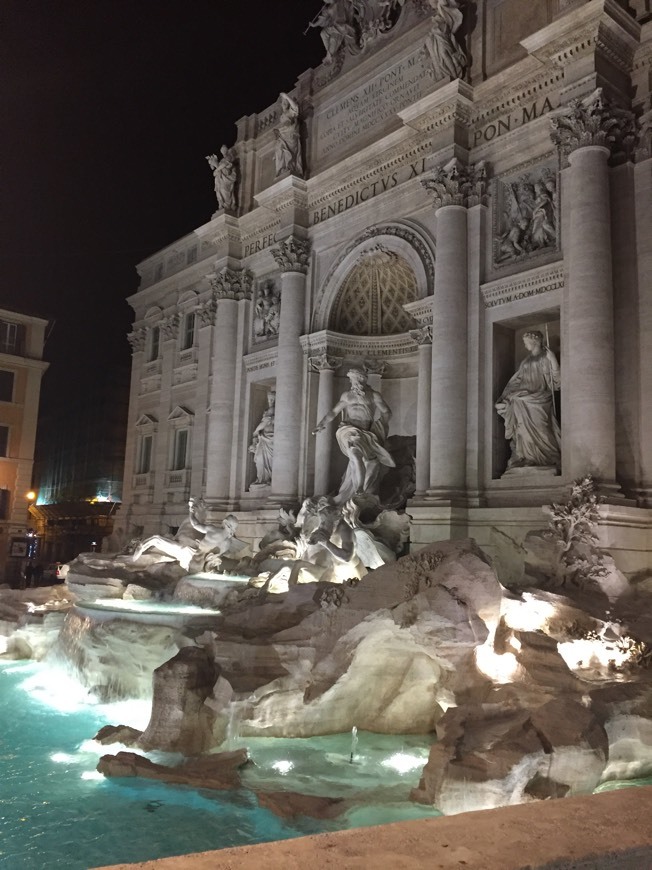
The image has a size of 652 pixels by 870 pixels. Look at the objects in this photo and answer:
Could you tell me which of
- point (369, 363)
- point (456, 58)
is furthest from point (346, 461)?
point (456, 58)

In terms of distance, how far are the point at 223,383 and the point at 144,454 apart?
7025 millimetres

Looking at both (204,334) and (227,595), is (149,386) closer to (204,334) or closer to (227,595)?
(204,334)

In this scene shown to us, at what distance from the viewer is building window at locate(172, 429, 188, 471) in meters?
26.5

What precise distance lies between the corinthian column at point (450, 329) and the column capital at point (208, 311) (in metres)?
10.2

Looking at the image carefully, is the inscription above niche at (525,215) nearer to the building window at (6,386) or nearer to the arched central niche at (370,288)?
the arched central niche at (370,288)

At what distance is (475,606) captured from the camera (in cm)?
916

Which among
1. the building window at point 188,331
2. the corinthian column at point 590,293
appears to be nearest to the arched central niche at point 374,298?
the corinthian column at point 590,293

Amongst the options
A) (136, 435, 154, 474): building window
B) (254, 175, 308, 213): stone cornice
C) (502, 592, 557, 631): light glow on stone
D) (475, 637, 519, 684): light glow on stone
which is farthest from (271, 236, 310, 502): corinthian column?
(475, 637, 519, 684): light glow on stone

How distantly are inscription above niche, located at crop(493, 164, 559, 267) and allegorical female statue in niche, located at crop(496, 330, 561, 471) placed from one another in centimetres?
178

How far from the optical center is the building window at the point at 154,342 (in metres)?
29.2

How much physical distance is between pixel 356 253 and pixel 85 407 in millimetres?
33191

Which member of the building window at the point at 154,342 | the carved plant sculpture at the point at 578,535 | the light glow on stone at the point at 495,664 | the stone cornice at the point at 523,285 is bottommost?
the light glow on stone at the point at 495,664

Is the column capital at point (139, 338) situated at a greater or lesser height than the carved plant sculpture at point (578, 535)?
greater

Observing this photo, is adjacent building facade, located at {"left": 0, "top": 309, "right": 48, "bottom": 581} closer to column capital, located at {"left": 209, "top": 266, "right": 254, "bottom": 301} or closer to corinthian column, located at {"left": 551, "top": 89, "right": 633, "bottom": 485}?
column capital, located at {"left": 209, "top": 266, "right": 254, "bottom": 301}
